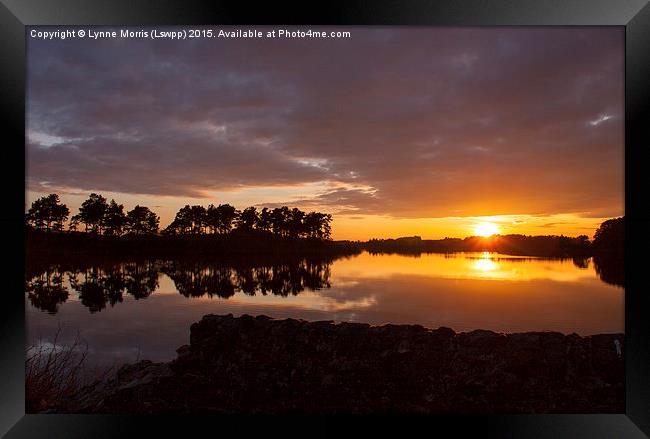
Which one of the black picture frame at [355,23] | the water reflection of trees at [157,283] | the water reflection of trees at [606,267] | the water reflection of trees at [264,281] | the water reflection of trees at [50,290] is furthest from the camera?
the water reflection of trees at [157,283]

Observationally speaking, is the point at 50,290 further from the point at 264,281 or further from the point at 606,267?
the point at 606,267

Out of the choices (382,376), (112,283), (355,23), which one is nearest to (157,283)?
(112,283)

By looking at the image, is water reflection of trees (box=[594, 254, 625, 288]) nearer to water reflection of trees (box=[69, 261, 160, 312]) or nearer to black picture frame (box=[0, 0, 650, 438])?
black picture frame (box=[0, 0, 650, 438])

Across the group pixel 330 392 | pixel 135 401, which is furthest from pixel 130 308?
pixel 330 392

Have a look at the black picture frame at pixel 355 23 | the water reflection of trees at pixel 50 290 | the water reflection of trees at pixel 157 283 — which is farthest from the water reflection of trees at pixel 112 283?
the black picture frame at pixel 355 23

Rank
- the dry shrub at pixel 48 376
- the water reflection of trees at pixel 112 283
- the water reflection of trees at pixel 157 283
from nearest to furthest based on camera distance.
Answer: the dry shrub at pixel 48 376 → the water reflection of trees at pixel 157 283 → the water reflection of trees at pixel 112 283

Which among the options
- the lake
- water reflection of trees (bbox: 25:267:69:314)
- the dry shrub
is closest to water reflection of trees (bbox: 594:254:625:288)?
the lake

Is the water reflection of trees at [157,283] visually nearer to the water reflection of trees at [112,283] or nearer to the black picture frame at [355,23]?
the water reflection of trees at [112,283]

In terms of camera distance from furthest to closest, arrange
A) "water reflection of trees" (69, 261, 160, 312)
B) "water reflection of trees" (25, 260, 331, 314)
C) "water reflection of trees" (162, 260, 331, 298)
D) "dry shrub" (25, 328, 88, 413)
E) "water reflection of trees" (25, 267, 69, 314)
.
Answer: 1. "water reflection of trees" (69, 261, 160, 312)
2. "water reflection of trees" (25, 260, 331, 314)
3. "water reflection of trees" (162, 260, 331, 298)
4. "water reflection of trees" (25, 267, 69, 314)
5. "dry shrub" (25, 328, 88, 413)

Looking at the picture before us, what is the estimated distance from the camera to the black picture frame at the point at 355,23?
116 inches

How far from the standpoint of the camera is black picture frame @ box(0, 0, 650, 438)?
2.95 meters

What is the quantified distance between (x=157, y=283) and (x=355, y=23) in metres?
7.95

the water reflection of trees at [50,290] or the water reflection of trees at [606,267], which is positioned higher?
the water reflection of trees at [606,267]

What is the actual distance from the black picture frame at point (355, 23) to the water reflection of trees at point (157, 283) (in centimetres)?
300
